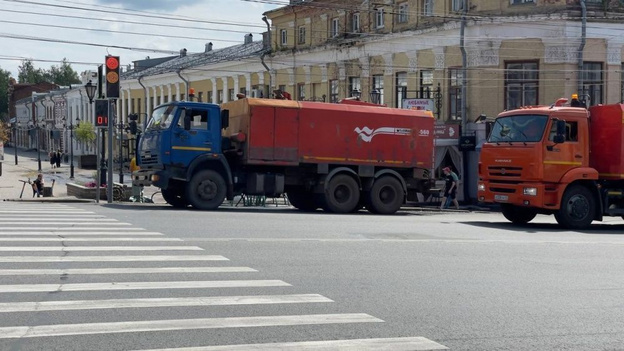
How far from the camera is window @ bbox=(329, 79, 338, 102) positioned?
154 ft

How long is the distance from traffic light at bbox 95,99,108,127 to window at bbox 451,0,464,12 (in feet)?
55.5

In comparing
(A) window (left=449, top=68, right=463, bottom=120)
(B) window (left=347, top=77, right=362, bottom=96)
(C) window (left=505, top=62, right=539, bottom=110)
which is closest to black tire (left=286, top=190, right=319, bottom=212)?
(C) window (left=505, top=62, right=539, bottom=110)

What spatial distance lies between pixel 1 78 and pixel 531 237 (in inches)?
6377

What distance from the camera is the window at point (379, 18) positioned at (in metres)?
43.3

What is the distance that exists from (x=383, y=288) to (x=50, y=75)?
17743cm

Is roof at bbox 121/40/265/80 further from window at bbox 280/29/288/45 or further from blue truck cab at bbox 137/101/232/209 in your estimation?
blue truck cab at bbox 137/101/232/209

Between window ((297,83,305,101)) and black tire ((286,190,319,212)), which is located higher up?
window ((297,83,305,101))

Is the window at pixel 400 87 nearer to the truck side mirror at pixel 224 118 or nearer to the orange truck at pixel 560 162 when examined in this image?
the truck side mirror at pixel 224 118

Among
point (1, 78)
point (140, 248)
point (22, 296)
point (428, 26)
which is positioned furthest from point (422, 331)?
point (1, 78)

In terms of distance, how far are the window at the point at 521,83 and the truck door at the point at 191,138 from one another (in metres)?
16.1

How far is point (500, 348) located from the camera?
8.18 metres

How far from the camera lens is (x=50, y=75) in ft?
586

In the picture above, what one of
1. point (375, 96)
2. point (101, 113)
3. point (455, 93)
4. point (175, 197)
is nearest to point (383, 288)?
point (175, 197)

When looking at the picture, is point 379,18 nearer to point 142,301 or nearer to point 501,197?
point 501,197
